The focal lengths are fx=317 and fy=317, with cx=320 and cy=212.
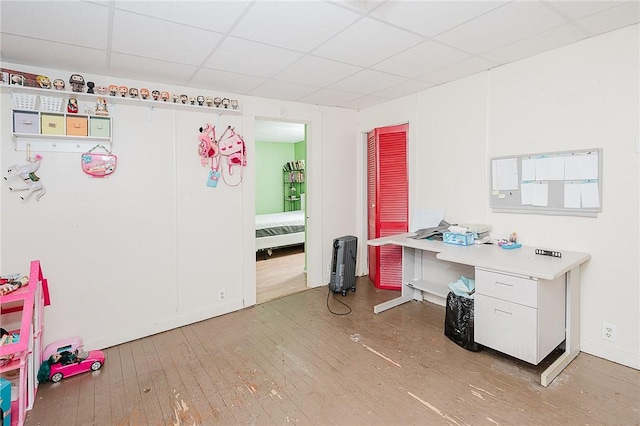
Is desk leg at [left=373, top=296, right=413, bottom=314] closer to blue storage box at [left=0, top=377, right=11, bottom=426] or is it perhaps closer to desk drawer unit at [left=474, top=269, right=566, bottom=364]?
desk drawer unit at [left=474, top=269, right=566, bottom=364]

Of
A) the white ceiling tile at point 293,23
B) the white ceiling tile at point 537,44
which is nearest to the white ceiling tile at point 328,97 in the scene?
the white ceiling tile at point 293,23

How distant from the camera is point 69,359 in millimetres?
2439

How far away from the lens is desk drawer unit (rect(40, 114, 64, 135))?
251 cm

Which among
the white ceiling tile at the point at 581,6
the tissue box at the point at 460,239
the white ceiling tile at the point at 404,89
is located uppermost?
the white ceiling tile at the point at 404,89

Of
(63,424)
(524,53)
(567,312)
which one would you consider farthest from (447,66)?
(63,424)

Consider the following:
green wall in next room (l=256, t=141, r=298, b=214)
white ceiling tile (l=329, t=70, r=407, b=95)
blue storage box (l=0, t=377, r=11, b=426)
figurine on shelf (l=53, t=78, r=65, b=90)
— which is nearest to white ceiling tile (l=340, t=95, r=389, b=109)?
white ceiling tile (l=329, t=70, r=407, b=95)

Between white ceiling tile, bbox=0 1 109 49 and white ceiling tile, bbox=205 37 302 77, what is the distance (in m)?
0.75

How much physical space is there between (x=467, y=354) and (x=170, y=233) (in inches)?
115

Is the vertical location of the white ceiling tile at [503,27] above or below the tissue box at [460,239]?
above

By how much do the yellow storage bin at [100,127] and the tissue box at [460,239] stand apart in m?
3.21

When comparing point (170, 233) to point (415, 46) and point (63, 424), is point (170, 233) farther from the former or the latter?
point (415, 46)

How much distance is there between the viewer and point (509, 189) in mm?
2918

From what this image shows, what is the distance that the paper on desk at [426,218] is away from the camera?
3.55m

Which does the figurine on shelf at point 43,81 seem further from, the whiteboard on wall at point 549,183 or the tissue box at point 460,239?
the whiteboard on wall at point 549,183
